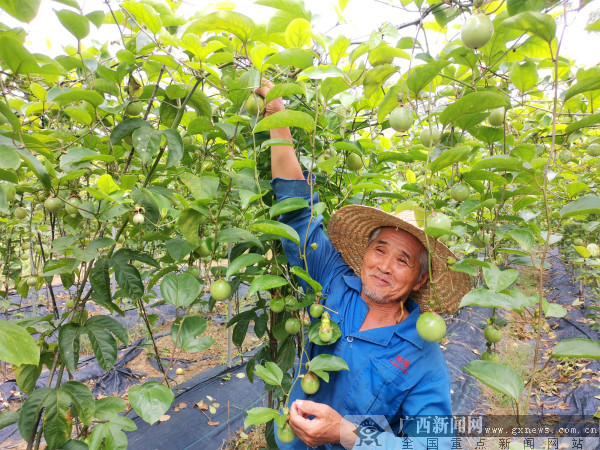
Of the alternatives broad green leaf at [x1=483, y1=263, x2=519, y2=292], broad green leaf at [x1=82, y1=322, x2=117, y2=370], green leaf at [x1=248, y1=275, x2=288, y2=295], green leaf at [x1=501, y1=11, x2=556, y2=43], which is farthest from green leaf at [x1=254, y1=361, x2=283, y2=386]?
green leaf at [x1=501, y1=11, x2=556, y2=43]

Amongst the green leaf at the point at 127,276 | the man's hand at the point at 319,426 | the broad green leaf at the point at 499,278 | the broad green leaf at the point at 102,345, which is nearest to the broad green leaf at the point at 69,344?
the broad green leaf at the point at 102,345

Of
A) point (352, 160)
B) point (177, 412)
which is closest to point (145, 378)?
point (177, 412)

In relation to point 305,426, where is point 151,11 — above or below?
above

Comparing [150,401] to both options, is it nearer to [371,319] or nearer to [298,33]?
[371,319]

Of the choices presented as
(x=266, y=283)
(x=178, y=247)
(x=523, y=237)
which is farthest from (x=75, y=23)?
(x=523, y=237)

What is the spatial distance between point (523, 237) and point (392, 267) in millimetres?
420

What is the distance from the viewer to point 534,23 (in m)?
0.71

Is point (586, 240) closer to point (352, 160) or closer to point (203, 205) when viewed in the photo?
point (352, 160)

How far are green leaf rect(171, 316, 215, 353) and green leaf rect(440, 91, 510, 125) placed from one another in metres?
0.88

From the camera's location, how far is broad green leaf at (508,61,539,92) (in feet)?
2.92

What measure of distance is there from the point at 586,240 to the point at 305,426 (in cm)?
A: 454

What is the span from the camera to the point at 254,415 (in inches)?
37.2

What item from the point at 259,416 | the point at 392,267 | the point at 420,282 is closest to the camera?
the point at 259,416

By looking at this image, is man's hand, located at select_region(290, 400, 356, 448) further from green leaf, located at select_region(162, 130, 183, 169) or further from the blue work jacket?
green leaf, located at select_region(162, 130, 183, 169)
